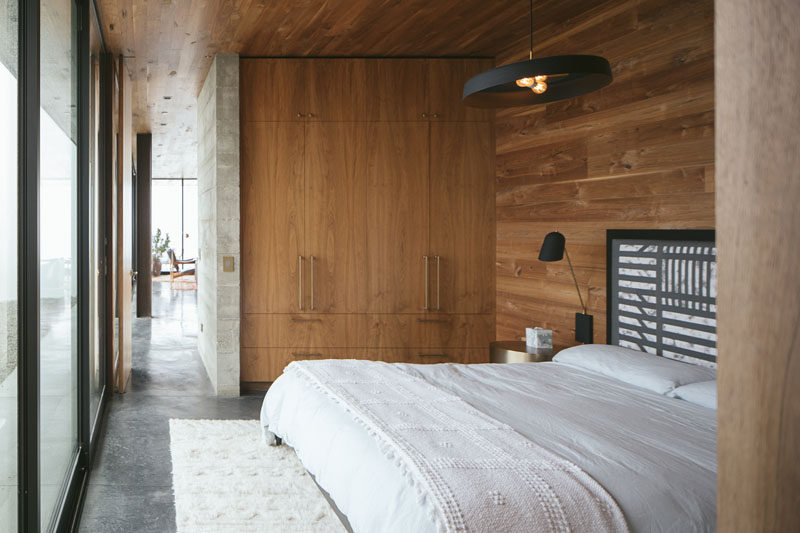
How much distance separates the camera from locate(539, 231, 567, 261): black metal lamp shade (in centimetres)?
389

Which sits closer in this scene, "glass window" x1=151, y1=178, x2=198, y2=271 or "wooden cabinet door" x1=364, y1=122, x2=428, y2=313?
"wooden cabinet door" x1=364, y1=122, x2=428, y2=313

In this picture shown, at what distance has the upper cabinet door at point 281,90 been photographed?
5070mm

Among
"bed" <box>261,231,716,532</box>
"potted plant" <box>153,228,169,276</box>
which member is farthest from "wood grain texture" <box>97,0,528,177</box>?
"potted plant" <box>153,228,169,276</box>

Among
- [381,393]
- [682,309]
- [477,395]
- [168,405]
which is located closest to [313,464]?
[381,393]

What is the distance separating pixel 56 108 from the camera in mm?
2389

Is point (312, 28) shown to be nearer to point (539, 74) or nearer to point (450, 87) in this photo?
point (450, 87)

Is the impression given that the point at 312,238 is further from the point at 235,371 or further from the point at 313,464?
the point at 313,464

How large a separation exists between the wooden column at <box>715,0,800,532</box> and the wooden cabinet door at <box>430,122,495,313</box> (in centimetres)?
463

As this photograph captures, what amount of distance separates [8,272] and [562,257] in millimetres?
3059

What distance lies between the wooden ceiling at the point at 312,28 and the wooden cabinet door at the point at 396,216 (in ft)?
2.22

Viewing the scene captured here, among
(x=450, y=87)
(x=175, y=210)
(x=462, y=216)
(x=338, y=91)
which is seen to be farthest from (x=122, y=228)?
(x=175, y=210)

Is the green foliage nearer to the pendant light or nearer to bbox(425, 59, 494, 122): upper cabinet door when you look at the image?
bbox(425, 59, 494, 122): upper cabinet door

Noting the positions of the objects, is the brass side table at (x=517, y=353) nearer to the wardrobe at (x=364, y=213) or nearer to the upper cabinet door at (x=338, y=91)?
the wardrobe at (x=364, y=213)

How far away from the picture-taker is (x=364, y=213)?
5.12 m
